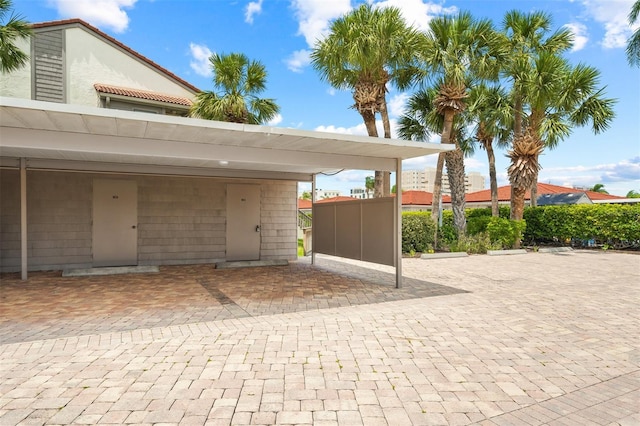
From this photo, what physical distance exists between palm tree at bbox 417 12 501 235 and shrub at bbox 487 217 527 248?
12.8 feet

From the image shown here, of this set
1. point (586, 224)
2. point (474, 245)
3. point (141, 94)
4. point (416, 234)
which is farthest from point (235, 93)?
point (586, 224)

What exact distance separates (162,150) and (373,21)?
1039 centimetres

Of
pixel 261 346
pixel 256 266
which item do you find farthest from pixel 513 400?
pixel 256 266

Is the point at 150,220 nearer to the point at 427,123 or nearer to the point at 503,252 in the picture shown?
the point at 427,123

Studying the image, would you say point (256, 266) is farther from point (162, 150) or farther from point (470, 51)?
point (470, 51)

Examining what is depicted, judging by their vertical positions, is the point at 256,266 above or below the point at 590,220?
below

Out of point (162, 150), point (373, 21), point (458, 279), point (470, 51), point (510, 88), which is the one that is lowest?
point (458, 279)

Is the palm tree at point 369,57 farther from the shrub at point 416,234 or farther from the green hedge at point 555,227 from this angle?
the green hedge at point 555,227

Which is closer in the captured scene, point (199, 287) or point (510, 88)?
point (199, 287)

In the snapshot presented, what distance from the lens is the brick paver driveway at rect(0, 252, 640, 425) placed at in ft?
8.95

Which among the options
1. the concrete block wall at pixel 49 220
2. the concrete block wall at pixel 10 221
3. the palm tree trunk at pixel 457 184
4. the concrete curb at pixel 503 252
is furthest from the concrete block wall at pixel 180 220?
the palm tree trunk at pixel 457 184

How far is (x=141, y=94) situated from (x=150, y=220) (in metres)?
6.47

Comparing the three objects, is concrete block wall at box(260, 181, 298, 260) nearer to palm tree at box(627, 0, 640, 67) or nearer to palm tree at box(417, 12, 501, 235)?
palm tree at box(417, 12, 501, 235)

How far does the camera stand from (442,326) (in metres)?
4.75
